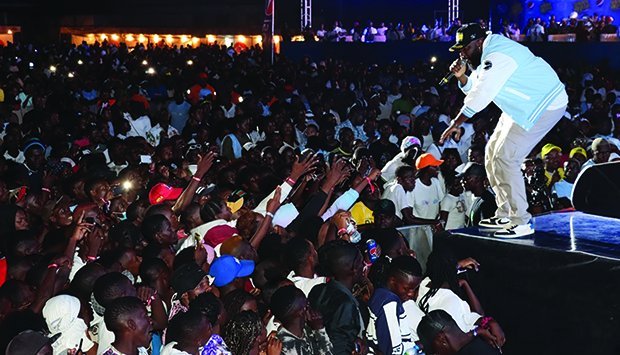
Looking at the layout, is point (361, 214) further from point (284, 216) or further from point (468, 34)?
point (468, 34)

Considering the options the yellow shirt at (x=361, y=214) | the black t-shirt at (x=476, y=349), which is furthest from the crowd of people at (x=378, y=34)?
the black t-shirt at (x=476, y=349)

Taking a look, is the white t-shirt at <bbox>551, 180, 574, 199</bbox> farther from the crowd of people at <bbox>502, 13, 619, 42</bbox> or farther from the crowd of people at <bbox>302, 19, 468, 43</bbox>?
the crowd of people at <bbox>302, 19, 468, 43</bbox>

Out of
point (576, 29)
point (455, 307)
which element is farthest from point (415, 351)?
point (576, 29)

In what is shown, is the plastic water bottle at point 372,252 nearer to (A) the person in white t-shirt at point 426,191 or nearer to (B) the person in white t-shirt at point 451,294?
(B) the person in white t-shirt at point 451,294

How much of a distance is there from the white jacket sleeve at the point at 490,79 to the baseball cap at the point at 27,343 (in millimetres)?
2784

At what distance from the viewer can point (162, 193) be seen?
6.83 m

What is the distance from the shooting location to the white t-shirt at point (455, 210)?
24.2ft

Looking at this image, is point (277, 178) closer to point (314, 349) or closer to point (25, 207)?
point (25, 207)

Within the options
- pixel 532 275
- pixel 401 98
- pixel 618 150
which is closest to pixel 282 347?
pixel 532 275

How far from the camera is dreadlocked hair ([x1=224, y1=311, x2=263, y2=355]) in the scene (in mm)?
4297

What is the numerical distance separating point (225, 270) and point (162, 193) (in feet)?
6.59

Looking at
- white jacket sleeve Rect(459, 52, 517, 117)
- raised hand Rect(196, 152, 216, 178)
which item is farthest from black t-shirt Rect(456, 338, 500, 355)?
raised hand Rect(196, 152, 216, 178)

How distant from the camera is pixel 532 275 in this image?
545cm

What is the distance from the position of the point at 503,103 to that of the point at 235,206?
2.29 meters
